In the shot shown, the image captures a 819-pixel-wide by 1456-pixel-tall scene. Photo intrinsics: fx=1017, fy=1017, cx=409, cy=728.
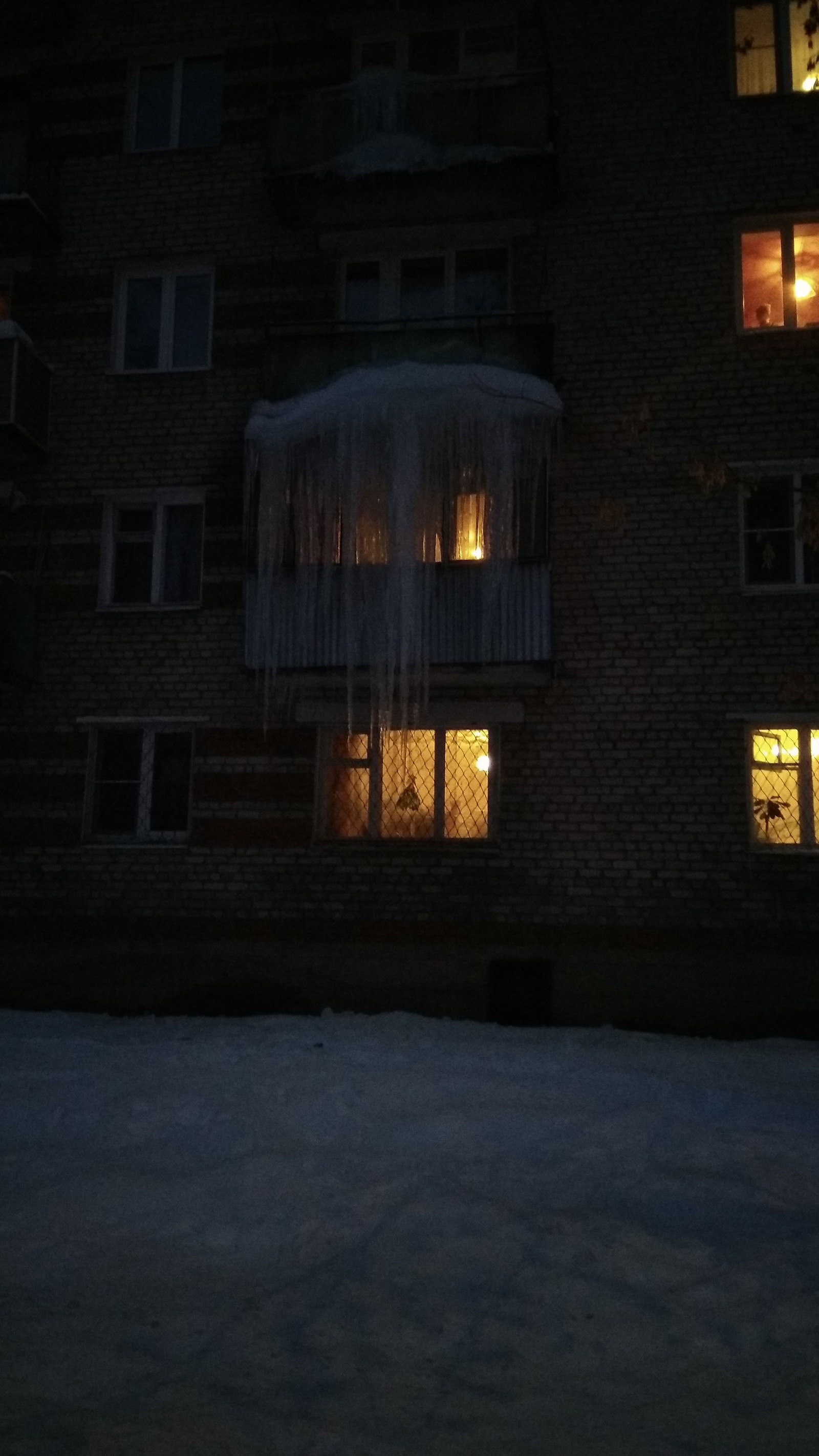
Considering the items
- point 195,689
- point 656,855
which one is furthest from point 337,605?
point 656,855

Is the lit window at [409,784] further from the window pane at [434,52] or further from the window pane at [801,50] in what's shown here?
the window pane at [801,50]

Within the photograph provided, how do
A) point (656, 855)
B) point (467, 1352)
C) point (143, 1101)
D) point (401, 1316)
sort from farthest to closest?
1. point (656, 855)
2. point (143, 1101)
3. point (401, 1316)
4. point (467, 1352)

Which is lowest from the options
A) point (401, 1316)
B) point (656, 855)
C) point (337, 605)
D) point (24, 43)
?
point (401, 1316)

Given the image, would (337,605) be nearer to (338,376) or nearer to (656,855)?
(338,376)

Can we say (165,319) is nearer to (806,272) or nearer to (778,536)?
(806,272)

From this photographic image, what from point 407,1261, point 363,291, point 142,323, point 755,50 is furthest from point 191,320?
point 407,1261

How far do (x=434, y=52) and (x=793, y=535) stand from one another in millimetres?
7682

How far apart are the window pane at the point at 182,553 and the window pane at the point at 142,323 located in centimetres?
199

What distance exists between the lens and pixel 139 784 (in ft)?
38.8

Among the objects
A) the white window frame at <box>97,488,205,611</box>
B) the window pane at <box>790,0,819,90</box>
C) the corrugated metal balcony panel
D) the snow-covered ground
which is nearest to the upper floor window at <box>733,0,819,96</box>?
the window pane at <box>790,0,819,90</box>

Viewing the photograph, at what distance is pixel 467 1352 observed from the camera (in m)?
3.81

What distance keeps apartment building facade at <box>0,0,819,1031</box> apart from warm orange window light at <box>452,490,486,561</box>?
35 mm

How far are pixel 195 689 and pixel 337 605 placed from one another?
2.07m

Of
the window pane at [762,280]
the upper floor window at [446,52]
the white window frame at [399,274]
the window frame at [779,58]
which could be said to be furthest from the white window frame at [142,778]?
the window frame at [779,58]
